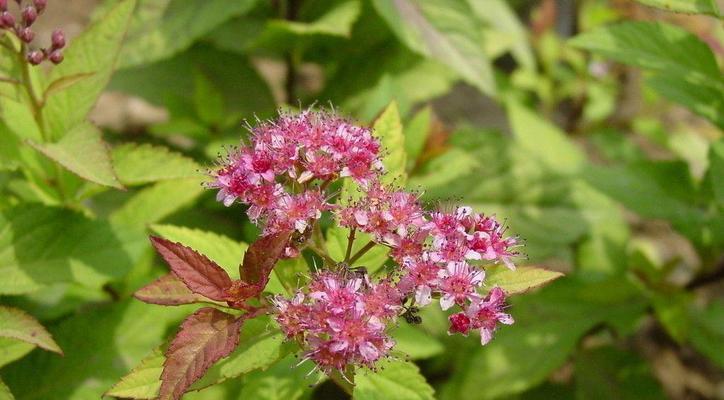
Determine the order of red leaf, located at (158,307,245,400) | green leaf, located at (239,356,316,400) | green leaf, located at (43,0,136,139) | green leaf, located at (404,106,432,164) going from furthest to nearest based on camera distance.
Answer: green leaf, located at (404,106,432,164)
green leaf, located at (43,0,136,139)
green leaf, located at (239,356,316,400)
red leaf, located at (158,307,245,400)

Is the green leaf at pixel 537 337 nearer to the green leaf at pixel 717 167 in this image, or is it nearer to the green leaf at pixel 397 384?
the green leaf at pixel 717 167

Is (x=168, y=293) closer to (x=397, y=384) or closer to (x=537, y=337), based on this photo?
(x=397, y=384)

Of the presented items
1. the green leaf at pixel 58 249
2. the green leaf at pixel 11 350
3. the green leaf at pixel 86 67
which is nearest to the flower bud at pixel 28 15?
the green leaf at pixel 86 67

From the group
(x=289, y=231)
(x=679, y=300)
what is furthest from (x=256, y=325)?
(x=679, y=300)

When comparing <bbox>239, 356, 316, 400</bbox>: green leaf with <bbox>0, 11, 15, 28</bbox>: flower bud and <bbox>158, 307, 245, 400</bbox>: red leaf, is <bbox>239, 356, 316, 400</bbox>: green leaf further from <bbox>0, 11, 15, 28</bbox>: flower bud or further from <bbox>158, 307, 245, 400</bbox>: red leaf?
<bbox>0, 11, 15, 28</bbox>: flower bud

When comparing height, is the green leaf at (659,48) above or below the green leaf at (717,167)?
above

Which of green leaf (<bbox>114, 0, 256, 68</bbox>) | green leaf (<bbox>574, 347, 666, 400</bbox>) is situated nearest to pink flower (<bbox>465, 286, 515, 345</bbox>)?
green leaf (<bbox>114, 0, 256, 68</bbox>)

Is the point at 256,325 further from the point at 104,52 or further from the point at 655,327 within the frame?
the point at 655,327
